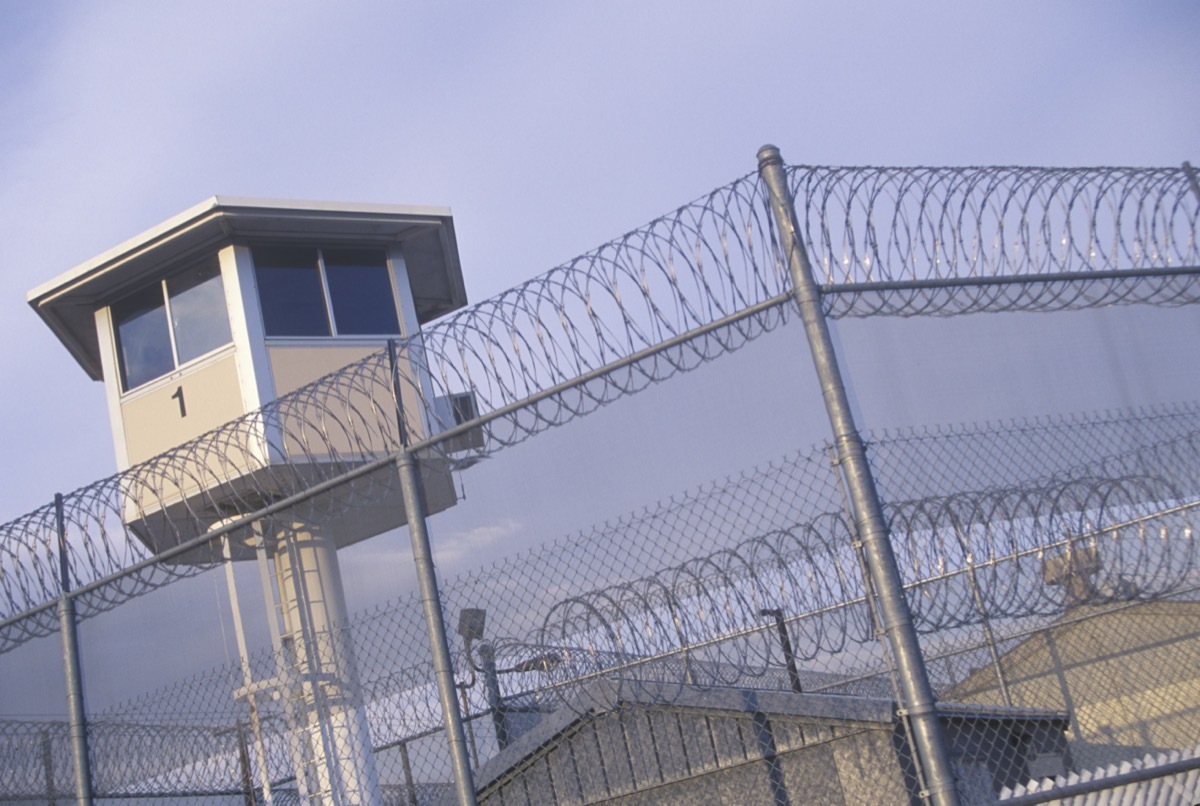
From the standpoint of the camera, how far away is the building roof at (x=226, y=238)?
11.7m

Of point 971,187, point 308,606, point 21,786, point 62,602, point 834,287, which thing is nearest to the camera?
point 834,287

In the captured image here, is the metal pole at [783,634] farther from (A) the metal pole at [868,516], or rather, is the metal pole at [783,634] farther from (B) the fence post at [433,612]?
(B) the fence post at [433,612]

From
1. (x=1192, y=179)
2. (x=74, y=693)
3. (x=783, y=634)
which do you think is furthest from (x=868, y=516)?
(x=74, y=693)

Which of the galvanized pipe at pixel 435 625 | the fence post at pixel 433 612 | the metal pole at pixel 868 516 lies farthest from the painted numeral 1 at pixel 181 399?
the metal pole at pixel 868 516

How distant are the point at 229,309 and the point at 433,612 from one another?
713 cm

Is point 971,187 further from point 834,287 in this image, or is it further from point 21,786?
point 21,786

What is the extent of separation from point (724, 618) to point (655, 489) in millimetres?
641

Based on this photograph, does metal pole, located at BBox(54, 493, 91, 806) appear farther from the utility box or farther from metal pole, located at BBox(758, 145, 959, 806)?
metal pole, located at BBox(758, 145, 959, 806)

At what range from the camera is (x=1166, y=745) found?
8.53 meters

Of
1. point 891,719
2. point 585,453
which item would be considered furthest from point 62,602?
point 891,719

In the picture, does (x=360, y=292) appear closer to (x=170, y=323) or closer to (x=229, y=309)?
(x=229, y=309)

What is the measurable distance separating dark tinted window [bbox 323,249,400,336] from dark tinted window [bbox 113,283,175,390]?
1699 millimetres

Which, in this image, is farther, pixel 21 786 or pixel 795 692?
pixel 21 786

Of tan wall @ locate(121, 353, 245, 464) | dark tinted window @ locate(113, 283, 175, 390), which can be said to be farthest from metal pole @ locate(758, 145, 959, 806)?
dark tinted window @ locate(113, 283, 175, 390)
